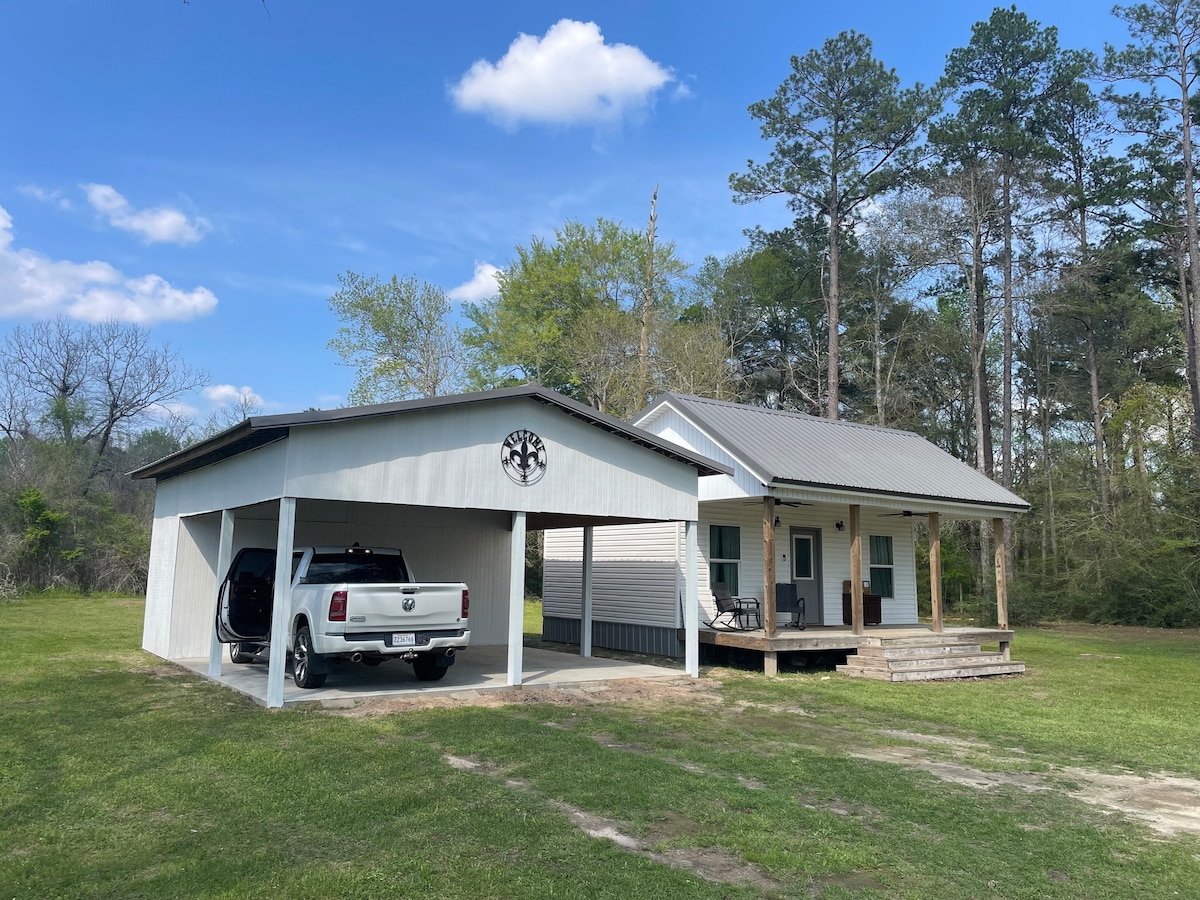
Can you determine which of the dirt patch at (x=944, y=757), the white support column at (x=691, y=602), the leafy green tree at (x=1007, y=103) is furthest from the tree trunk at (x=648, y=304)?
the dirt patch at (x=944, y=757)

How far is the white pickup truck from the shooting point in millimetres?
9727

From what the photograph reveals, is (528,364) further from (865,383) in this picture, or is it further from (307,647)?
(307,647)

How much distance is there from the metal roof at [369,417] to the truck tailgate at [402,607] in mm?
1963

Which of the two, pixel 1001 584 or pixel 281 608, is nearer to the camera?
pixel 281 608

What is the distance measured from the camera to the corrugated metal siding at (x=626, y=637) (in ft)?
50.0

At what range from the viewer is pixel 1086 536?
27.0m

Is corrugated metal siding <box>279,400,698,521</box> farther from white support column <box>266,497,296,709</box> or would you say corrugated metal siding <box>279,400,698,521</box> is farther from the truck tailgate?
the truck tailgate

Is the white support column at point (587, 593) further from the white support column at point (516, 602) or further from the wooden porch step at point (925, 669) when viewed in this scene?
the wooden porch step at point (925, 669)

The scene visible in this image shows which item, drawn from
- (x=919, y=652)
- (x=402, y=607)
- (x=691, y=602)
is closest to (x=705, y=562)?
(x=691, y=602)

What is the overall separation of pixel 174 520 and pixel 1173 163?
30781mm

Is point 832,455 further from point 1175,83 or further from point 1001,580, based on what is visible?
point 1175,83

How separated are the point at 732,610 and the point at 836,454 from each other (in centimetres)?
391

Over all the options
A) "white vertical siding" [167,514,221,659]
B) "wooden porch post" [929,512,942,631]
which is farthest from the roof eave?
"white vertical siding" [167,514,221,659]

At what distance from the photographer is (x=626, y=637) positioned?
53.5 ft
